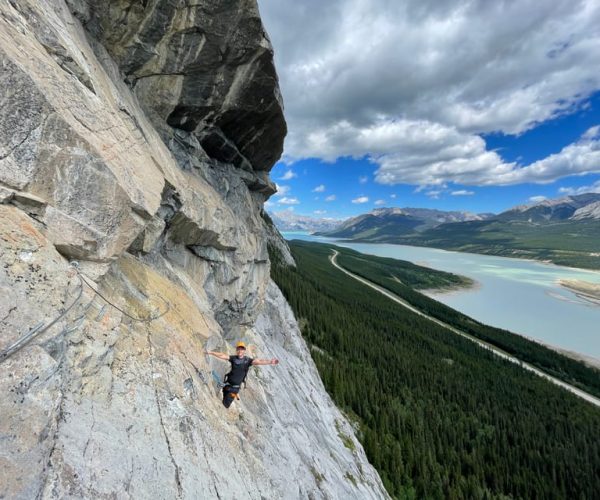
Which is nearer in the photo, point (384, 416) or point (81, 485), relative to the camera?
point (81, 485)

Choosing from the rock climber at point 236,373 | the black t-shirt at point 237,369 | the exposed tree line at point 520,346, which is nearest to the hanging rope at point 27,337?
the rock climber at point 236,373

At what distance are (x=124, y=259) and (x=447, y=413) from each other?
5512cm

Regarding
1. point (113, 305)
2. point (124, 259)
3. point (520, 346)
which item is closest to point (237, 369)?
point (113, 305)

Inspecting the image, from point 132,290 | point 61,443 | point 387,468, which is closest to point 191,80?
point 132,290

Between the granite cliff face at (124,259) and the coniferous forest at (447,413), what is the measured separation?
27372 mm

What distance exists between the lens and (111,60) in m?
10.8

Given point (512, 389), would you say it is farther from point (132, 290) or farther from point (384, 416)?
point (132, 290)

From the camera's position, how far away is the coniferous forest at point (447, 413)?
35.8 m

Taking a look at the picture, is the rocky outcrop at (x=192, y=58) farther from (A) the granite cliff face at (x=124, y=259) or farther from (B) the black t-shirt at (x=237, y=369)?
(B) the black t-shirt at (x=237, y=369)

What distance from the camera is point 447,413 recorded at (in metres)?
49.0

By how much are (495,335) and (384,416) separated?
65001 millimetres

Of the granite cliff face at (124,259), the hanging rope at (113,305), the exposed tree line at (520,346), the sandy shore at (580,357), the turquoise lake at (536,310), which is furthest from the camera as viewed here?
the turquoise lake at (536,310)

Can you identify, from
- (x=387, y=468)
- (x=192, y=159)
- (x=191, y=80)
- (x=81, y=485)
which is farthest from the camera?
(x=387, y=468)

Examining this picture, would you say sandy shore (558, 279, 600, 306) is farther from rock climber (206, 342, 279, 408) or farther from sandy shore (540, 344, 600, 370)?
rock climber (206, 342, 279, 408)
